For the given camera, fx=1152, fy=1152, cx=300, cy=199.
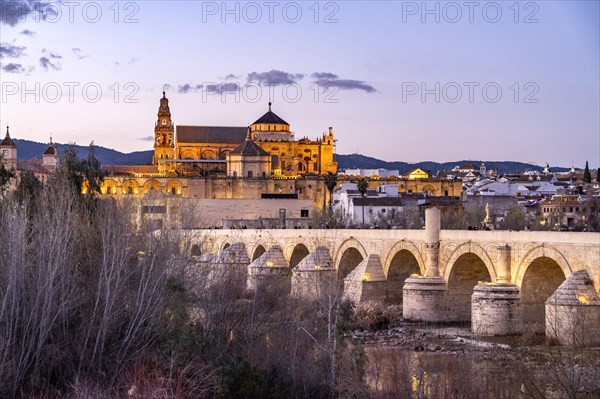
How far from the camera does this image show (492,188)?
94.9 m

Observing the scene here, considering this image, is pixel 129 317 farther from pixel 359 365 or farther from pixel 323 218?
pixel 323 218

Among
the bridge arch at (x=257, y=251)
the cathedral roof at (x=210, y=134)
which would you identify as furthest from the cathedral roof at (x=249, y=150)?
the bridge arch at (x=257, y=251)

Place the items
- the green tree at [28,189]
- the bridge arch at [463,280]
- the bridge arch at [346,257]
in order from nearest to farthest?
1. the bridge arch at [463,280]
2. the green tree at [28,189]
3. the bridge arch at [346,257]

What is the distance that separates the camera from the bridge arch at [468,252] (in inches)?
1190

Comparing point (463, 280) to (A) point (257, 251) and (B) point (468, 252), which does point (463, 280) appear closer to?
(B) point (468, 252)

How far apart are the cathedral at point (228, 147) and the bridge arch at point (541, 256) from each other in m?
70.5

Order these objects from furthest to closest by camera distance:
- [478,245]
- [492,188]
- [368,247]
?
[492,188], [368,247], [478,245]

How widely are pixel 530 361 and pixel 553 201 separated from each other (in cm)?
5296

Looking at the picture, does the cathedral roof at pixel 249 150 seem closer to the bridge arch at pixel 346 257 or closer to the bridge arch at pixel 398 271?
the bridge arch at pixel 346 257

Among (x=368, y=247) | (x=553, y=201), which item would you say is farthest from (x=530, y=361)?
(x=553, y=201)

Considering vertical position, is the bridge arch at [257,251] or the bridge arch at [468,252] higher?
the bridge arch at [468,252]

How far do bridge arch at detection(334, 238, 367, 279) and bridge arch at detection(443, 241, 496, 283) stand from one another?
299 inches

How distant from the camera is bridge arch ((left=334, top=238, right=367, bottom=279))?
4050cm

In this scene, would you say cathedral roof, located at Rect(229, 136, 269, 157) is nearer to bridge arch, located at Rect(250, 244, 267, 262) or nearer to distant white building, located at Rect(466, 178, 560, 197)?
distant white building, located at Rect(466, 178, 560, 197)
